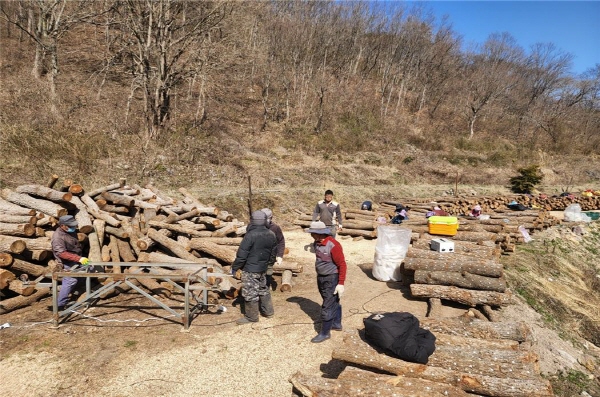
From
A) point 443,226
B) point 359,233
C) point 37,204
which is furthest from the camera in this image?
point 359,233

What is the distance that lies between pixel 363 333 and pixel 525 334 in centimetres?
274

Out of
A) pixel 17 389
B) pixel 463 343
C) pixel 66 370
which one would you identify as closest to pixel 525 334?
pixel 463 343

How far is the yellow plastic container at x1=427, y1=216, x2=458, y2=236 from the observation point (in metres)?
11.7

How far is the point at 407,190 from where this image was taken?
24.2 m

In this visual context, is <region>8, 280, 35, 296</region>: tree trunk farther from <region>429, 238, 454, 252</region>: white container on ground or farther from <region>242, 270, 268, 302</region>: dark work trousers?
<region>429, 238, 454, 252</region>: white container on ground

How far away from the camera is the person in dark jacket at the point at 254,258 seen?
6.50 metres

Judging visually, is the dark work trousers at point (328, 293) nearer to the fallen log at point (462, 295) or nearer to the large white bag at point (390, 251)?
the fallen log at point (462, 295)

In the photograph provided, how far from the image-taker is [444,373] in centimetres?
454

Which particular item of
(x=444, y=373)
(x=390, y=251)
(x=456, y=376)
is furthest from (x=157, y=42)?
(x=456, y=376)

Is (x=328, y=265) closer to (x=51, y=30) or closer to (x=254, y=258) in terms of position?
(x=254, y=258)

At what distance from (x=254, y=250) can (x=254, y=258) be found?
0.49 feet

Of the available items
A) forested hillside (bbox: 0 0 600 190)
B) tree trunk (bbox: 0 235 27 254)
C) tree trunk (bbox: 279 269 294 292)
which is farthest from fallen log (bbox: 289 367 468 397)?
forested hillside (bbox: 0 0 600 190)

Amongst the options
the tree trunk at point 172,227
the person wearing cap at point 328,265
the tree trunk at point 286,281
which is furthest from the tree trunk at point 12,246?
the person wearing cap at point 328,265

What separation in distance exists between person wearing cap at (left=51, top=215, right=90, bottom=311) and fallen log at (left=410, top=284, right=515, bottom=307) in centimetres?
685
